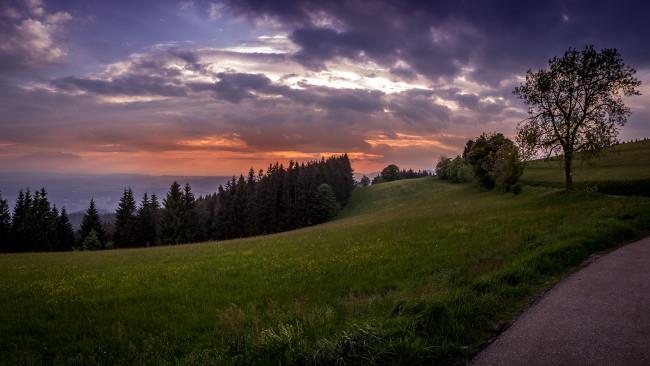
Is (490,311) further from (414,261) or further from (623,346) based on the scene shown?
(414,261)

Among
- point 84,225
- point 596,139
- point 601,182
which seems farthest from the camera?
point 84,225

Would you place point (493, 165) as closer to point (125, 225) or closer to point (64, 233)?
point (125, 225)

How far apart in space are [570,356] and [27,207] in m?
95.7

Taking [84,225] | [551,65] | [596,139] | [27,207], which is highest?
→ [551,65]

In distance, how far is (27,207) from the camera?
242 ft

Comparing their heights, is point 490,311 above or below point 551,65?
below

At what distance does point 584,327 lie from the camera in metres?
6.42

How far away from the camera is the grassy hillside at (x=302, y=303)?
6266 millimetres

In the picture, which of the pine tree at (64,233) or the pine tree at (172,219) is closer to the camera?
the pine tree at (172,219)

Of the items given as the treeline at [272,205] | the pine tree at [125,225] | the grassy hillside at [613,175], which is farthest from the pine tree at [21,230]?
the grassy hillside at [613,175]

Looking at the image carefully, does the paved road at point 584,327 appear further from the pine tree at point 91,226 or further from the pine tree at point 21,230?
Answer: the pine tree at point 91,226

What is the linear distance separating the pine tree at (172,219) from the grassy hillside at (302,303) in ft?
184

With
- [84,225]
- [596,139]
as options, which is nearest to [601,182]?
[596,139]

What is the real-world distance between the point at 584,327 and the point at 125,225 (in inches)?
3480
